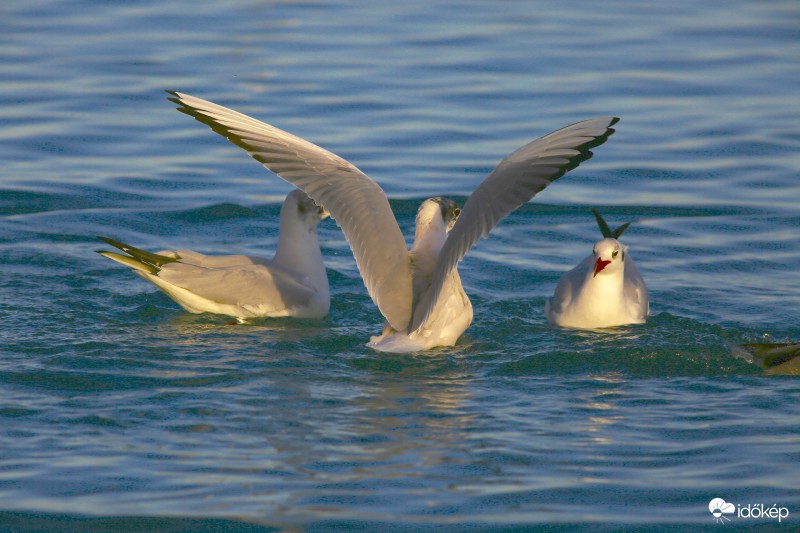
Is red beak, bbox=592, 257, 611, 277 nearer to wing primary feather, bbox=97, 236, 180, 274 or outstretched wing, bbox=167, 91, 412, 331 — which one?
outstretched wing, bbox=167, 91, 412, 331

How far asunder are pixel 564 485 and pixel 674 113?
8857mm

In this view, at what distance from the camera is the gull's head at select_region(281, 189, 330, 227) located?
9492mm

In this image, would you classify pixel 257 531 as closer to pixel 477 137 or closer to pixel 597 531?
pixel 597 531

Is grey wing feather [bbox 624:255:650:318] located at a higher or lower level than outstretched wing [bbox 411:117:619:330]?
lower

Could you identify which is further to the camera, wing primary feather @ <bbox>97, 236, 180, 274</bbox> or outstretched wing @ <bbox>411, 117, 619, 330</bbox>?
wing primary feather @ <bbox>97, 236, 180, 274</bbox>

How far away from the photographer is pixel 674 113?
47.1ft

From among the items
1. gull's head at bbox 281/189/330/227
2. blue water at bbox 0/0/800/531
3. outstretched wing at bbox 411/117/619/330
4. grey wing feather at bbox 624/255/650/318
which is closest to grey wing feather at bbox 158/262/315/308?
blue water at bbox 0/0/800/531

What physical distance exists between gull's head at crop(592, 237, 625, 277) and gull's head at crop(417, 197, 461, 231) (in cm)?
95

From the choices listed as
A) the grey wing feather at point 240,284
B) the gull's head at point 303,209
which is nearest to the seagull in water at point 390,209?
the grey wing feather at point 240,284

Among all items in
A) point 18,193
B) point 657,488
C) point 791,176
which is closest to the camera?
point 657,488

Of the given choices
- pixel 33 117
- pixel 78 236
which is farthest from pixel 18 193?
pixel 33 117

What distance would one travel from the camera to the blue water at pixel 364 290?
620cm

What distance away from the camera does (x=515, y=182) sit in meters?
7.63

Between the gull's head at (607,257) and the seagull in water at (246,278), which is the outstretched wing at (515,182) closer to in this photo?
the gull's head at (607,257)
